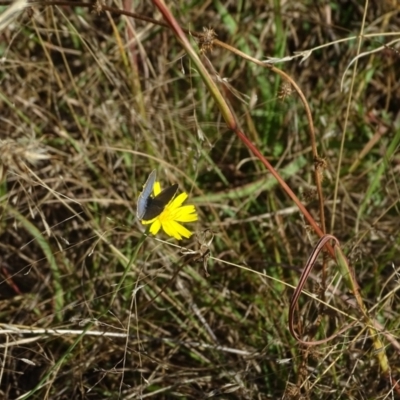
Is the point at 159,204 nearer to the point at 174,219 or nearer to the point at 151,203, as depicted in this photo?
the point at 151,203

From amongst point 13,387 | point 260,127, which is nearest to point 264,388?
point 13,387

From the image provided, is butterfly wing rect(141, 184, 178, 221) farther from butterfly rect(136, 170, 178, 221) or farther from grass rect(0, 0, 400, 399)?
grass rect(0, 0, 400, 399)

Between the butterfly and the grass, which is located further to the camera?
the grass

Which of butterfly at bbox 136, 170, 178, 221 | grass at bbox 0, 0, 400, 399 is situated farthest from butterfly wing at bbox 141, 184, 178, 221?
grass at bbox 0, 0, 400, 399

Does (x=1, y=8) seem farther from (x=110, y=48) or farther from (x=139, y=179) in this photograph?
(x=139, y=179)

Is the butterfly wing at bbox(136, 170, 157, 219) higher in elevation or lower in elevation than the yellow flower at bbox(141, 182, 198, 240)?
higher

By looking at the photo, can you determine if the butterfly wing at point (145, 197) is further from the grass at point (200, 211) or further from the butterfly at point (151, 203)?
the grass at point (200, 211)

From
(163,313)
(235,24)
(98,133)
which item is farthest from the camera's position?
(235,24)

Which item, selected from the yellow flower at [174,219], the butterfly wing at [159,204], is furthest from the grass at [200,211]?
the butterfly wing at [159,204]
